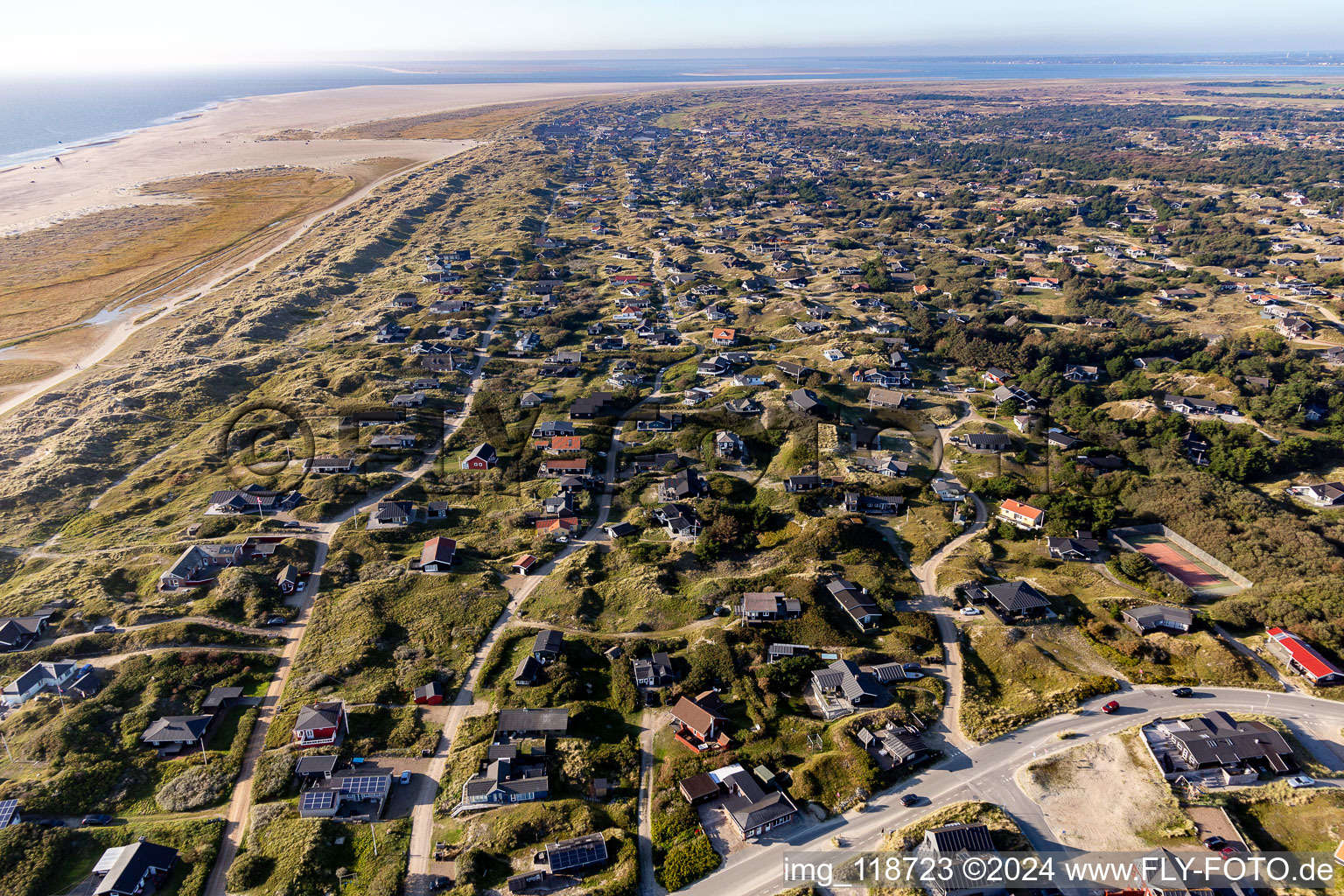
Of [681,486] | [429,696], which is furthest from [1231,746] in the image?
[429,696]

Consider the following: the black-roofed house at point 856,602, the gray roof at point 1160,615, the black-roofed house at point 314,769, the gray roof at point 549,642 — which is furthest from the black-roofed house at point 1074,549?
the black-roofed house at point 314,769

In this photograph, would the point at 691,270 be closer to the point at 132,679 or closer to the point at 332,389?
the point at 332,389

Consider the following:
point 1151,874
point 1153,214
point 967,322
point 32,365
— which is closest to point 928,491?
point 1151,874

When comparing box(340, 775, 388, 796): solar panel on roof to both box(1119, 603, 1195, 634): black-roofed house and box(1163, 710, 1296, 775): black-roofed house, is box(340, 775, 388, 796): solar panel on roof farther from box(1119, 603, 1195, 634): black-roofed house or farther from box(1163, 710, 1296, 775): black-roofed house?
box(1119, 603, 1195, 634): black-roofed house

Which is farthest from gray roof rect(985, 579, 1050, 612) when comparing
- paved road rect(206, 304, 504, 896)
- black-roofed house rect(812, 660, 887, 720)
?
paved road rect(206, 304, 504, 896)

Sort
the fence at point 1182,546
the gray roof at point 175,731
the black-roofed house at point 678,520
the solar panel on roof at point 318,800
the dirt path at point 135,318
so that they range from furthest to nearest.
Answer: the dirt path at point 135,318, the black-roofed house at point 678,520, the fence at point 1182,546, the gray roof at point 175,731, the solar panel on roof at point 318,800

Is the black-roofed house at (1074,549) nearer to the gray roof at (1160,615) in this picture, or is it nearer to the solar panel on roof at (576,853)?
the gray roof at (1160,615)

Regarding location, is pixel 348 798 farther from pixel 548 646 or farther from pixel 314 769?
pixel 548 646
